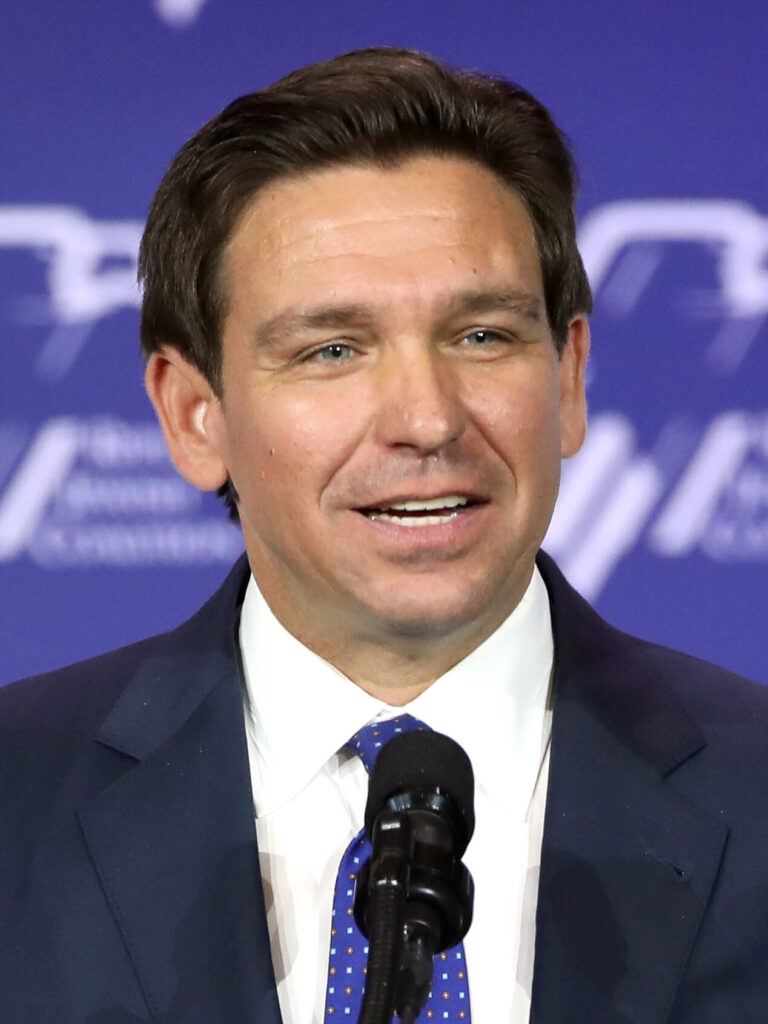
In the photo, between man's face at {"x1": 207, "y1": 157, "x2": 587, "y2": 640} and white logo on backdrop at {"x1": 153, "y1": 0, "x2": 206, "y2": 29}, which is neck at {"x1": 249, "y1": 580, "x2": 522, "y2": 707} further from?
white logo on backdrop at {"x1": 153, "y1": 0, "x2": 206, "y2": 29}

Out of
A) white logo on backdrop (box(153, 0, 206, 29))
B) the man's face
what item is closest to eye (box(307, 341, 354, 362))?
the man's face

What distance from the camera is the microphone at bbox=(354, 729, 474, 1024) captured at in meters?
1.15

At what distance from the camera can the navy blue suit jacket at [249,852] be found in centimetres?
173

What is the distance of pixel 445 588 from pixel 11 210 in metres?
1.31

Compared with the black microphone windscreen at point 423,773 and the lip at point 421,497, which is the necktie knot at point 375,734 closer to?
the lip at point 421,497

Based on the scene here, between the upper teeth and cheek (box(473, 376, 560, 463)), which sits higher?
cheek (box(473, 376, 560, 463))

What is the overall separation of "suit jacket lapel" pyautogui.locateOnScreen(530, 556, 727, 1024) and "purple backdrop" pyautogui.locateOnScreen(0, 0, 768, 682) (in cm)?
89

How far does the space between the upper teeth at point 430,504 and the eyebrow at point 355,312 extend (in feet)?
0.66

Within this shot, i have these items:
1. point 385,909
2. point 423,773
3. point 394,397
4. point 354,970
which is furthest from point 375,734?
point 385,909

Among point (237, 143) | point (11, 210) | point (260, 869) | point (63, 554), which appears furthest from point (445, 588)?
point (11, 210)

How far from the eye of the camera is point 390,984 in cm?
112

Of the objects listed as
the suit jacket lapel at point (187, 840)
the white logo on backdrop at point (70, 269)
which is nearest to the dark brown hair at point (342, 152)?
the suit jacket lapel at point (187, 840)

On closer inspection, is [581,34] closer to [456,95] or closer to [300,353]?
[456,95]

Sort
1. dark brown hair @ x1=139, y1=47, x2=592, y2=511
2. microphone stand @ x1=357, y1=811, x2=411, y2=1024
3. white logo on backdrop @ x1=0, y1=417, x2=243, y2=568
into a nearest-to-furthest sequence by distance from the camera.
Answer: microphone stand @ x1=357, y1=811, x2=411, y2=1024 → dark brown hair @ x1=139, y1=47, x2=592, y2=511 → white logo on backdrop @ x1=0, y1=417, x2=243, y2=568
